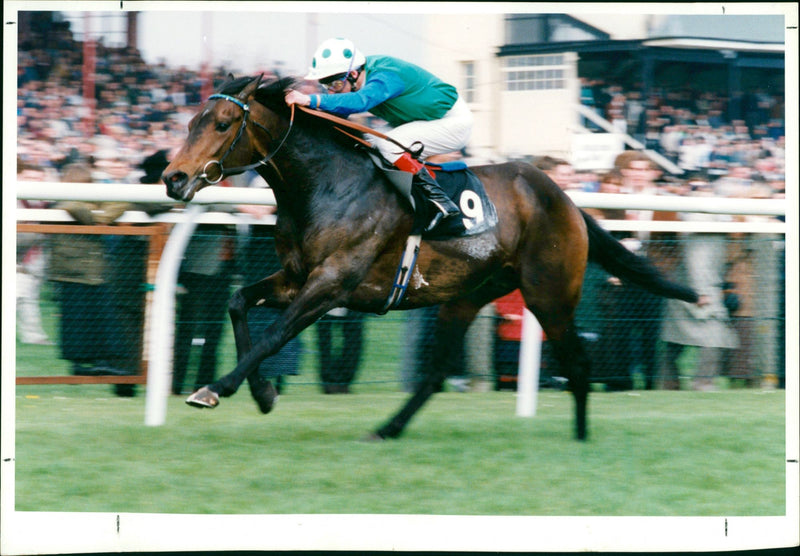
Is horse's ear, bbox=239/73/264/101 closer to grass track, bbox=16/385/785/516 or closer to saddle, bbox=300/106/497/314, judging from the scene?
saddle, bbox=300/106/497/314

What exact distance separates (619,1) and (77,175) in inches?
118

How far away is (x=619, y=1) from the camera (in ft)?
13.7

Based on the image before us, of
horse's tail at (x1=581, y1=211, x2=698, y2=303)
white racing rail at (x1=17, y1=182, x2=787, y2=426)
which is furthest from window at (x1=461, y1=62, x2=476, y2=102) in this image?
horse's tail at (x1=581, y1=211, x2=698, y2=303)

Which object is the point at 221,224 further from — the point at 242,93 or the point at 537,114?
the point at 537,114

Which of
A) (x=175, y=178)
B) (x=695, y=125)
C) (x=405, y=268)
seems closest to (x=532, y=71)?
(x=695, y=125)

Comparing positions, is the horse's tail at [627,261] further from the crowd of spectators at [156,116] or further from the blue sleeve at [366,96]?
the blue sleeve at [366,96]

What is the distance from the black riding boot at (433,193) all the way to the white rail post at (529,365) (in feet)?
3.68

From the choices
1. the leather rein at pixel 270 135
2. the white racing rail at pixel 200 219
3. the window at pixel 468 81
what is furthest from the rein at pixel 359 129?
the window at pixel 468 81

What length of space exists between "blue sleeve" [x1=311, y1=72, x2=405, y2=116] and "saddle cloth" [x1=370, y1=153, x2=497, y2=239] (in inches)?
10.7

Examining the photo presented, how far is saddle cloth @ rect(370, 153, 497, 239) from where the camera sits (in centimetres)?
452

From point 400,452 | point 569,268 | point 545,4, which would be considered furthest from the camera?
point 569,268

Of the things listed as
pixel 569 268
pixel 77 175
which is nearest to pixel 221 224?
pixel 77 175

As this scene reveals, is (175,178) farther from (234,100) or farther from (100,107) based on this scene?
(100,107)

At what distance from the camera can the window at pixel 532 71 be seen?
23.9 ft
